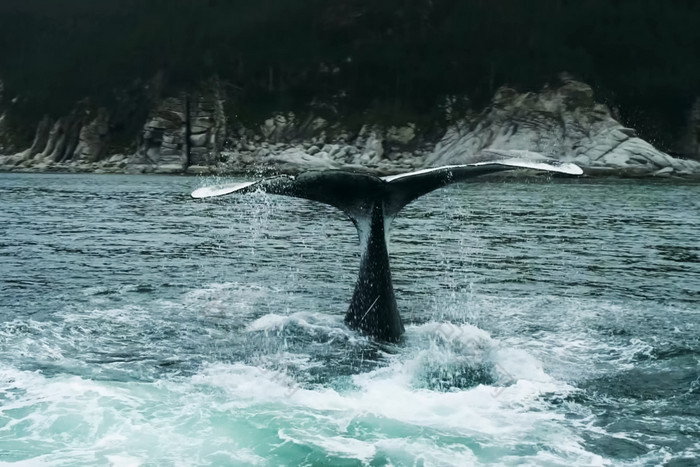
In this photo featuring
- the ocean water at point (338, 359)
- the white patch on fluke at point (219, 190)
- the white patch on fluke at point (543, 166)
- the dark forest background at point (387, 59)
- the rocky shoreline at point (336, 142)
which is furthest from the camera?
the dark forest background at point (387, 59)

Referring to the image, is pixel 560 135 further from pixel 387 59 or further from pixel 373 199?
Answer: pixel 373 199

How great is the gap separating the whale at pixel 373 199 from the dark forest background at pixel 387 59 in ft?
341

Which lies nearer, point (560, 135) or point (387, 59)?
point (560, 135)

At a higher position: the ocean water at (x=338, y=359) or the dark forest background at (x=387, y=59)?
the dark forest background at (x=387, y=59)

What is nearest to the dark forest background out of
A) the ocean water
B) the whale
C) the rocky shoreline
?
the rocky shoreline

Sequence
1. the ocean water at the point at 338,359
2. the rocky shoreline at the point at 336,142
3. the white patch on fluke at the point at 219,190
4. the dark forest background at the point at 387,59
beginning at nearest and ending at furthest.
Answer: the ocean water at the point at 338,359 → the white patch on fluke at the point at 219,190 → the rocky shoreline at the point at 336,142 → the dark forest background at the point at 387,59

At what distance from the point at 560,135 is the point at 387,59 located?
5184 centimetres

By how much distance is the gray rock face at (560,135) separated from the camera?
89000 millimetres

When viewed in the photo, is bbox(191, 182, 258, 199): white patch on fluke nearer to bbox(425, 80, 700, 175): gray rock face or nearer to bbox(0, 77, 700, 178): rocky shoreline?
bbox(425, 80, 700, 175): gray rock face

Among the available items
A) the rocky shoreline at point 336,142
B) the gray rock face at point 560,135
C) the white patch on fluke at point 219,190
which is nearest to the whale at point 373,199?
the white patch on fluke at point 219,190

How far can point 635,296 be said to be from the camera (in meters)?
18.7

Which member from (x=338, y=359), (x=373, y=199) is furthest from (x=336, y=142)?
(x=338, y=359)

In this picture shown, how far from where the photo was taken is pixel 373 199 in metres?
12.4

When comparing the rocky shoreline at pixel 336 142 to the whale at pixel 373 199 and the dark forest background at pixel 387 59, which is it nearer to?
the dark forest background at pixel 387 59
